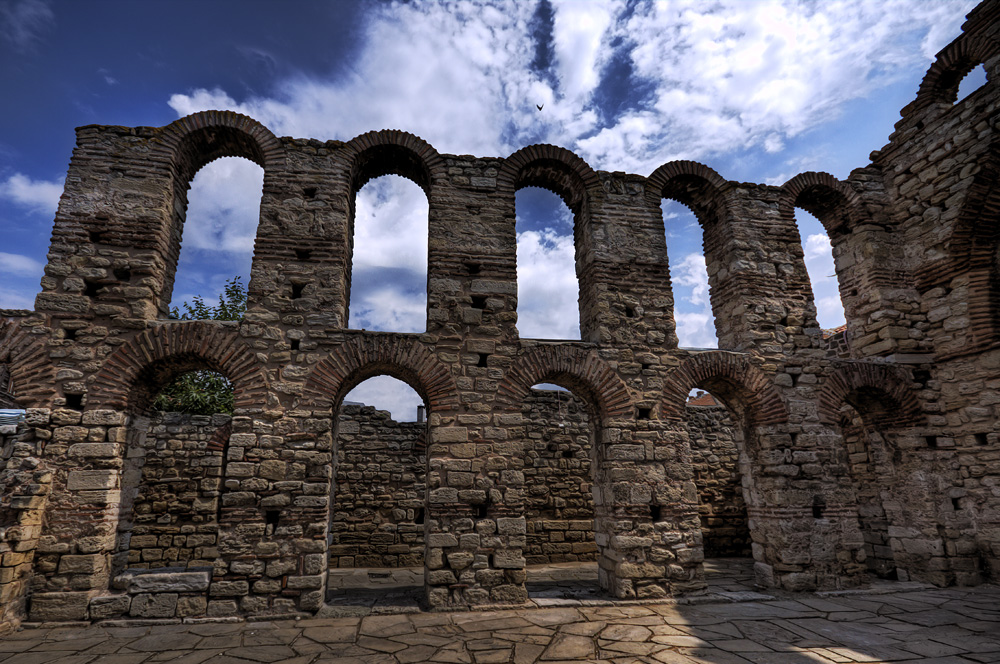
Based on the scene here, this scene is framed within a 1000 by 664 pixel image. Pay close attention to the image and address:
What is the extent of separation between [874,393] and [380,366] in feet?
28.3

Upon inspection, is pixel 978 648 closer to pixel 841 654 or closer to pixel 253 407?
pixel 841 654

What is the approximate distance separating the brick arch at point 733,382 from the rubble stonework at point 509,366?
0.05 meters

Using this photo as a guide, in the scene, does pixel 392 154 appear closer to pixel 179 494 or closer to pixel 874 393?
pixel 179 494

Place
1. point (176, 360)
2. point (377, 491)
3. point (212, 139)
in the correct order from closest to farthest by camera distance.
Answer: point (176, 360)
point (212, 139)
point (377, 491)

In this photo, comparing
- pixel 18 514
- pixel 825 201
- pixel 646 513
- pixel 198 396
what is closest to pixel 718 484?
pixel 646 513

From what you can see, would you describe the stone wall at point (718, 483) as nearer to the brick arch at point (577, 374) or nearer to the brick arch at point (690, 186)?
the brick arch at point (690, 186)

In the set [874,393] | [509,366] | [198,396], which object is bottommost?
[874,393]

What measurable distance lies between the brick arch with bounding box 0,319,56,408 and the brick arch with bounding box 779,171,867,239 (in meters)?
12.1


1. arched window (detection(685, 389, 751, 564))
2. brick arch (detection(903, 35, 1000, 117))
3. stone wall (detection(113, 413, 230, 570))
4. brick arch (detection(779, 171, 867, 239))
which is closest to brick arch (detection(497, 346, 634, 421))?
arched window (detection(685, 389, 751, 564))

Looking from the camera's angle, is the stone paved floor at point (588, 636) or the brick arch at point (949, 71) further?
the brick arch at point (949, 71)

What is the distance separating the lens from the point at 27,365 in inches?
257

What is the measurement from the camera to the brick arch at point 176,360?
6.65m

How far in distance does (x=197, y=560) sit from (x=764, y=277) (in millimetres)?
11873

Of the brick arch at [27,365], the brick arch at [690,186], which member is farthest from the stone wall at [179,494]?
the brick arch at [690,186]
